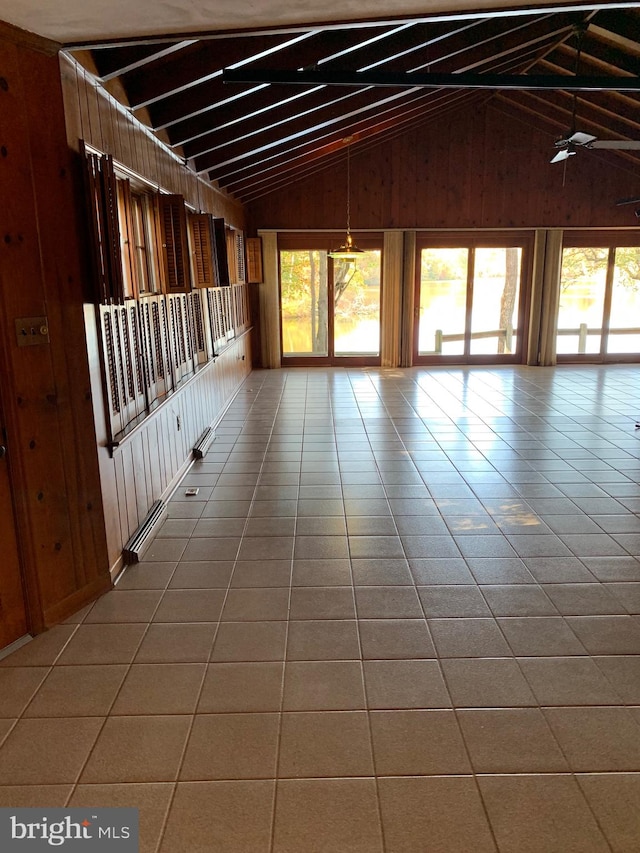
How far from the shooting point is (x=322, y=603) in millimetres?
2957

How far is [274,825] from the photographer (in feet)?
5.73

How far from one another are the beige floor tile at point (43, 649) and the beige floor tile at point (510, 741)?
5.75 ft

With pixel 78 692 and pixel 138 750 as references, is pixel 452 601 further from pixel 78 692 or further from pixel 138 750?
pixel 78 692

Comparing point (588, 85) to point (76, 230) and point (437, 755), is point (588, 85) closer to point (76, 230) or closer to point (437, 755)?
point (76, 230)

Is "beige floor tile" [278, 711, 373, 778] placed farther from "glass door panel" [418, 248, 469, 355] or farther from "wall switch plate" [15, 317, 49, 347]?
"glass door panel" [418, 248, 469, 355]

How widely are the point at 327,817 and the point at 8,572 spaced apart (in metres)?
1.71

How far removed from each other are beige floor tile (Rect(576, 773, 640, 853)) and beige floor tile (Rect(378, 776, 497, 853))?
13.7 inches

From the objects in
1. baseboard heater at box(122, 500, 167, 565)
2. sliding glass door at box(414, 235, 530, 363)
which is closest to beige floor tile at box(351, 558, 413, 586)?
baseboard heater at box(122, 500, 167, 565)

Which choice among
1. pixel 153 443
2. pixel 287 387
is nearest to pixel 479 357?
pixel 287 387

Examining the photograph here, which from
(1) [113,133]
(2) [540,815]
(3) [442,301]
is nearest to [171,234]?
(1) [113,133]

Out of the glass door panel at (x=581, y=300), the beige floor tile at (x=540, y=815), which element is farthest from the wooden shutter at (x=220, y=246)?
the glass door panel at (x=581, y=300)

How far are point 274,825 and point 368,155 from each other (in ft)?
31.7

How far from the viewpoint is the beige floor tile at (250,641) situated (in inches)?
101

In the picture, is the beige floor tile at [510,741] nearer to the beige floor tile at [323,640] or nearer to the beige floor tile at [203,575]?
the beige floor tile at [323,640]
